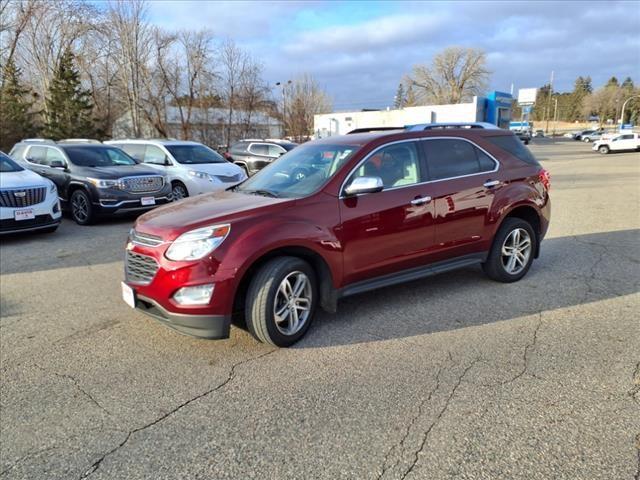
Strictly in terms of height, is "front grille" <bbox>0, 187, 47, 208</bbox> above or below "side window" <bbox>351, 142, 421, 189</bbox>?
below

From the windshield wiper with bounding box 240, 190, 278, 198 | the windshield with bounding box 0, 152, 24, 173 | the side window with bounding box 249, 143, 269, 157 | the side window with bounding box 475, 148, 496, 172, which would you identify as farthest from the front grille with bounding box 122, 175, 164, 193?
the side window with bounding box 249, 143, 269, 157

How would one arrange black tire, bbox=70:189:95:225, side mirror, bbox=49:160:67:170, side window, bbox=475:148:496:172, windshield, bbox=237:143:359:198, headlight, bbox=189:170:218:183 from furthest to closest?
1. headlight, bbox=189:170:218:183
2. side mirror, bbox=49:160:67:170
3. black tire, bbox=70:189:95:225
4. side window, bbox=475:148:496:172
5. windshield, bbox=237:143:359:198

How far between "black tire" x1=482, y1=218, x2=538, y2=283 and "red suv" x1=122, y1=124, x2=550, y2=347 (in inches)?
0.5

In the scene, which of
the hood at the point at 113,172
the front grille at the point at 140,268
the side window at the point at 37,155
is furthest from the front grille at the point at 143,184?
the front grille at the point at 140,268

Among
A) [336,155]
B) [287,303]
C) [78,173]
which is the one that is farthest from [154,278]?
[78,173]

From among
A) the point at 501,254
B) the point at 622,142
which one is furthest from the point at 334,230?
the point at 622,142

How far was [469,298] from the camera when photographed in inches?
197

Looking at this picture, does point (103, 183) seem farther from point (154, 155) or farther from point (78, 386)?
point (78, 386)

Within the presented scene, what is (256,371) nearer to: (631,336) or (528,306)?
(528,306)

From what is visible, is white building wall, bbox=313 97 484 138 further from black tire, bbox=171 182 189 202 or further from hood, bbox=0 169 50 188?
hood, bbox=0 169 50 188

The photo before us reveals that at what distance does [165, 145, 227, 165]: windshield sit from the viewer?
12094mm

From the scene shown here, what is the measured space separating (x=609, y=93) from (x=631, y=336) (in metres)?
132

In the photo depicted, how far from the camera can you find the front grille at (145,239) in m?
3.72

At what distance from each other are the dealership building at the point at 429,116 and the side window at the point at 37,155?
35845 millimetres
